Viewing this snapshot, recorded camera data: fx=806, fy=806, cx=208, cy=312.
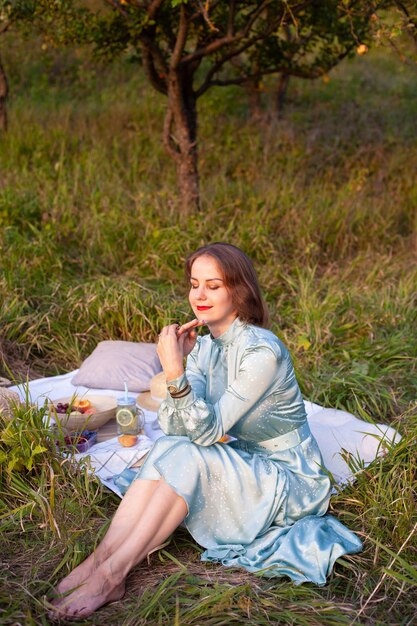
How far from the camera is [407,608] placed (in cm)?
289

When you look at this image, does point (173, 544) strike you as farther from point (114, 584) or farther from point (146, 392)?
point (146, 392)

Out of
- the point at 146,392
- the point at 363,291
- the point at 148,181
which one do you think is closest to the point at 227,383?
the point at 146,392

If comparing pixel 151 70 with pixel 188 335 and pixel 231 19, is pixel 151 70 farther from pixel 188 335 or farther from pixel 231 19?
pixel 188 335

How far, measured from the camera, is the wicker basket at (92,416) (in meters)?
4.08

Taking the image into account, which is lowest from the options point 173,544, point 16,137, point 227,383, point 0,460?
point 173,544

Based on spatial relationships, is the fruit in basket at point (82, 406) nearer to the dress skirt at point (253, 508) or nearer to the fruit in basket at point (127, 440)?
the fruit in basket at point (127, 440)

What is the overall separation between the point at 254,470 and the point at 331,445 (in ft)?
3.45

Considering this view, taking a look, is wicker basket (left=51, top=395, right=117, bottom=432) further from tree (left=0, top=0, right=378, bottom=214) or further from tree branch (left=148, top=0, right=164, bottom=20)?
tree branch (left=148, top=0, right=164, bottom=20)

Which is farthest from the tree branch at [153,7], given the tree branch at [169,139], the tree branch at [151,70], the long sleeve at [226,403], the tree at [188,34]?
the long sleeve at [226,403]

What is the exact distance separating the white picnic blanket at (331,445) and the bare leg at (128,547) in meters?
0.61

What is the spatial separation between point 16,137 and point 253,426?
21.7 feet

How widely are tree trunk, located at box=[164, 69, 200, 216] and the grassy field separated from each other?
22 centimetres

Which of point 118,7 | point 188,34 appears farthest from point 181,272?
point 188,34

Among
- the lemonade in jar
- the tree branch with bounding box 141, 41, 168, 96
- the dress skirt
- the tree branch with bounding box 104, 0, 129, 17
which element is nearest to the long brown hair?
the dress skirt
